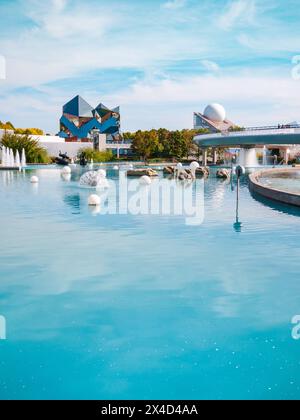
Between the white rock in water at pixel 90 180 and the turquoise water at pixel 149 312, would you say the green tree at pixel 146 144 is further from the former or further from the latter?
the turquoise water at pixel 149 312

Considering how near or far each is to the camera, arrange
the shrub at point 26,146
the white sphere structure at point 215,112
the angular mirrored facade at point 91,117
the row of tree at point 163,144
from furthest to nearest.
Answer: the angular mirrored facade at point 91,117 < the white sphere structure at point 215,112 < the row of tree at point 163,144 < the shrub at point 26,146

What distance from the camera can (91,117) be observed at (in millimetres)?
133500

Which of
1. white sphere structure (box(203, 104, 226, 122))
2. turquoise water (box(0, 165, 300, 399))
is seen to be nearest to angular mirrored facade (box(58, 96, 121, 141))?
white sphere structure (box(203, 104, 226, 122))

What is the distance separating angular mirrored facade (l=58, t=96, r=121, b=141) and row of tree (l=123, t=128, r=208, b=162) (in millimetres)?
36162

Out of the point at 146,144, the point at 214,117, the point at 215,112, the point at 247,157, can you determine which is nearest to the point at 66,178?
the point at 247,157

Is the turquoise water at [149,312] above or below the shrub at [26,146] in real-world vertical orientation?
below

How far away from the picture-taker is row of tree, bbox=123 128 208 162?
92.3 m

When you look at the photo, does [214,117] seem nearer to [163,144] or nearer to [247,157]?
[163,144]

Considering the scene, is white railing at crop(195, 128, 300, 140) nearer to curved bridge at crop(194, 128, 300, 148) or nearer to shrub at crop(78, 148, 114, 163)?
curved bridge at crop(194, 128, 300, 148)

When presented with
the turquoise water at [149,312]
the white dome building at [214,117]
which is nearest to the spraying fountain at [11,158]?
the turquoise water at [149,312]

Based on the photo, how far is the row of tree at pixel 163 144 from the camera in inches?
3634

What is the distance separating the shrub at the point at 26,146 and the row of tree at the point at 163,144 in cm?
2406

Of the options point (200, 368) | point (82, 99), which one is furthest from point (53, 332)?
point (82, 99)
